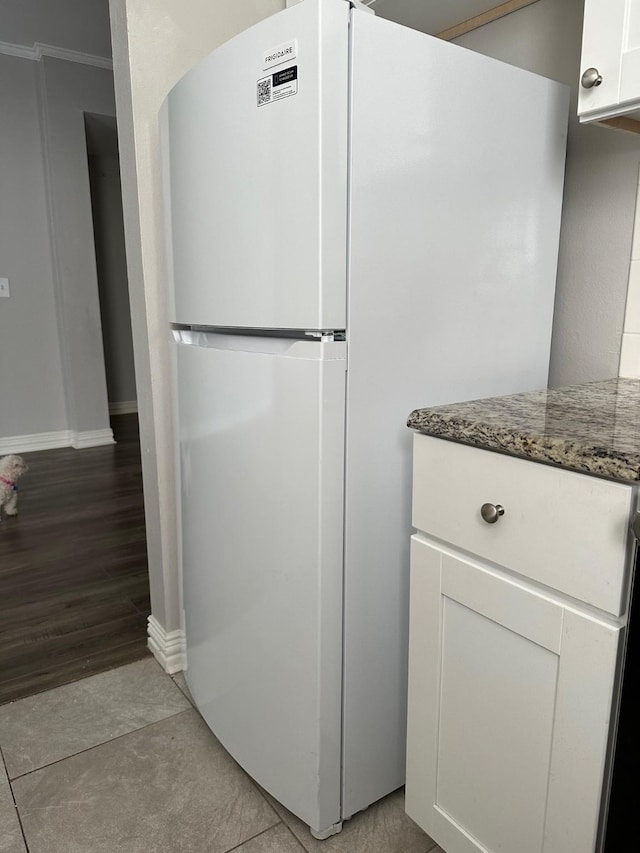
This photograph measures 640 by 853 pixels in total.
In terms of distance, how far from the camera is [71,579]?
7.82ft

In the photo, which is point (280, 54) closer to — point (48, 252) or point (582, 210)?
point (582, 210)

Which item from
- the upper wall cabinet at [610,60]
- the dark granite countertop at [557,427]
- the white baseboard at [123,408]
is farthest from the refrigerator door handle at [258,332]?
the white baseboard at [123,408]

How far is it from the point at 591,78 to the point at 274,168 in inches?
21.4

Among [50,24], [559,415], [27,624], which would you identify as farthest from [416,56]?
[50,24]

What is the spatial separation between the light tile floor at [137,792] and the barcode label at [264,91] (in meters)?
1.35

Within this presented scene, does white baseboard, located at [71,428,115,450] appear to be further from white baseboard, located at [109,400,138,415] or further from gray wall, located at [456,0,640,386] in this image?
gray wall, located at [456,0,640,386]

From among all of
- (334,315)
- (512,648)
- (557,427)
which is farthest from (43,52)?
(512,648)

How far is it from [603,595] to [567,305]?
86 centimetres

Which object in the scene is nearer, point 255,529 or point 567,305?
point 255,529

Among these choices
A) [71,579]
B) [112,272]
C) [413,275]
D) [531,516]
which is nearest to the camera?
[531,516]

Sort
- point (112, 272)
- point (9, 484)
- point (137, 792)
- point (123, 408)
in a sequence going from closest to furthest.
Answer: point (137, 792) → point (9, 484) → point (112, 272) → point (123, 408)

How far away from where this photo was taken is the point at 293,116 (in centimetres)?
100

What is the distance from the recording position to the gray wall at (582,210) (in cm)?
133

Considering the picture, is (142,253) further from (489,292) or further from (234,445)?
(489,292)
